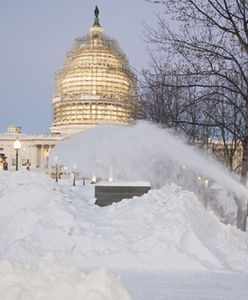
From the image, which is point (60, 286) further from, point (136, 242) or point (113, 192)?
point (113, 192)

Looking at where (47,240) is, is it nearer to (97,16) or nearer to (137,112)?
(137,112)

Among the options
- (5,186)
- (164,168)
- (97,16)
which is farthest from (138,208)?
(97,16)

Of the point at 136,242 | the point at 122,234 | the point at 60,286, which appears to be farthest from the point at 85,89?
the point at 60,286

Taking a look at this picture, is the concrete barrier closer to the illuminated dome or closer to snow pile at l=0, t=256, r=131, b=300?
snow pile at l=0, t=256, r=131, b=300

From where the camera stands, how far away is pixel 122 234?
11.2 metres

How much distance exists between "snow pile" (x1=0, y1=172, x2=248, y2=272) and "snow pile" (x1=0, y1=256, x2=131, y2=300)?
462 cm

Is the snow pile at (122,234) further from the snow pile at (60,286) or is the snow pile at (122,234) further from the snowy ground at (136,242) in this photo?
the snow pile at (60,286)

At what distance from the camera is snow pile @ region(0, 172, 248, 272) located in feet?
32.8

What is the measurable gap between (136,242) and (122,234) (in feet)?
2.13

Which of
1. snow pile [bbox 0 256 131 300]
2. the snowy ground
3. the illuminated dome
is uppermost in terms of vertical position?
the illuminated dome

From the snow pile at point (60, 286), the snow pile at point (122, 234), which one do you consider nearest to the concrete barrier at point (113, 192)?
the snow pile at point (122, 234)

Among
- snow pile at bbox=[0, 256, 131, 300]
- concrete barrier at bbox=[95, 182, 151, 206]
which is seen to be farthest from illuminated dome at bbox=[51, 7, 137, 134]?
snow pile at bbox=[0, 256, 131, 300]

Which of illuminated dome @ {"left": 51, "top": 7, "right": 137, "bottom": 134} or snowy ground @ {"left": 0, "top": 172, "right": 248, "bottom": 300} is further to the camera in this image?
illuminated dome @ {"left": 51, "top": 7, "right": 137, "bottom": 134}

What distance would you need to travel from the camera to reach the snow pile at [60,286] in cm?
436
